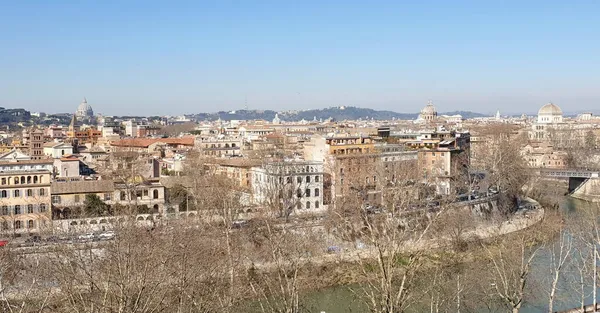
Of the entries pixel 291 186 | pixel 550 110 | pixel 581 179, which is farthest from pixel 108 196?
pixel 550 110

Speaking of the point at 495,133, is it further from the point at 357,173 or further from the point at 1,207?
the point at 1,207

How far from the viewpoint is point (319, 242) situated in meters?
16.4

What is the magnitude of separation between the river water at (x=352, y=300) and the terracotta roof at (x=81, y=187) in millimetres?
7804

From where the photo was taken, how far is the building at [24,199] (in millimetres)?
16469

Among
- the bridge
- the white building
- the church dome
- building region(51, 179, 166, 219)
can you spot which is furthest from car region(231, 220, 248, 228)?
the church dome

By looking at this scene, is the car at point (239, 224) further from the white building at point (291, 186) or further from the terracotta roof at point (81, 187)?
the terracotta roof at point (81, 187)

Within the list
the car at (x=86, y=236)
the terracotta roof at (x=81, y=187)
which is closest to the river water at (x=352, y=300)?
the car at (x=86, y=236)

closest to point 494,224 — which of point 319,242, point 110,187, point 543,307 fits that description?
point 319,242

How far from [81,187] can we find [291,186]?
609cm

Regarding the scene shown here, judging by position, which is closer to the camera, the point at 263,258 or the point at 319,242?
the point at 263,258

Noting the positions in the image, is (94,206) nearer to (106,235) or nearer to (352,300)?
(106,235)

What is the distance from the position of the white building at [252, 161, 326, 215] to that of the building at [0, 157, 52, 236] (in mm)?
6072

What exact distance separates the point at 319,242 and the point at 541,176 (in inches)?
726

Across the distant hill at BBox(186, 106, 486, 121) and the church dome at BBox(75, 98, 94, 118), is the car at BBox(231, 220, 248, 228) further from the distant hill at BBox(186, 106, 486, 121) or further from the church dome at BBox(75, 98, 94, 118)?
the distant hill at BBox(186, 106, 486, 121)
